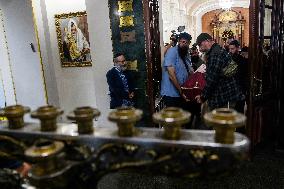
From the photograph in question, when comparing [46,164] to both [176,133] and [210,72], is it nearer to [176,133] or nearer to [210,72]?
[176,133]

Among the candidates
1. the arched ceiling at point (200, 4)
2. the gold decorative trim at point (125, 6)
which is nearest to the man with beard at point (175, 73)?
the gold decorative trim at point (125, 6)

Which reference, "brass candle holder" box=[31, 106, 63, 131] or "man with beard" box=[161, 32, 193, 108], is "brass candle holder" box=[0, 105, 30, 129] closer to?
"brass candle holder" box=[31, 106, 63, 131]

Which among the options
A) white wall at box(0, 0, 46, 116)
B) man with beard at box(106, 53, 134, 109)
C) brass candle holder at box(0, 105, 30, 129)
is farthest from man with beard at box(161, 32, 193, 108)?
brass candle holder at box(0, 105, 30, 129)

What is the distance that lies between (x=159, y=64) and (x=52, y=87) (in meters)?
2.92

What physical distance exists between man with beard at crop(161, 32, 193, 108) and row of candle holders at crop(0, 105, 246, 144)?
4325mm

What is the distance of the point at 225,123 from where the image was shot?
3.47 feet

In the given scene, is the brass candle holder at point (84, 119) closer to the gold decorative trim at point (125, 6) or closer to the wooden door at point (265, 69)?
the wooden door at point (265, 69)

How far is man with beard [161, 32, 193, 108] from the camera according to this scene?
18.4 feet

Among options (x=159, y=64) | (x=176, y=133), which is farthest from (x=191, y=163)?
(x=159, y=64)

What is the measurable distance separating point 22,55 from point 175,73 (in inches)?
150

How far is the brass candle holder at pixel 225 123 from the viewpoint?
1062mm

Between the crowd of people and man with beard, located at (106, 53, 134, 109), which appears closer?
the crowd of people

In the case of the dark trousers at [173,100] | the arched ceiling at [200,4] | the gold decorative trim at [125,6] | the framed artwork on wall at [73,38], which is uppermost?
the arched ceiling at [200,4]

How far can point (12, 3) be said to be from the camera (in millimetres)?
6914
